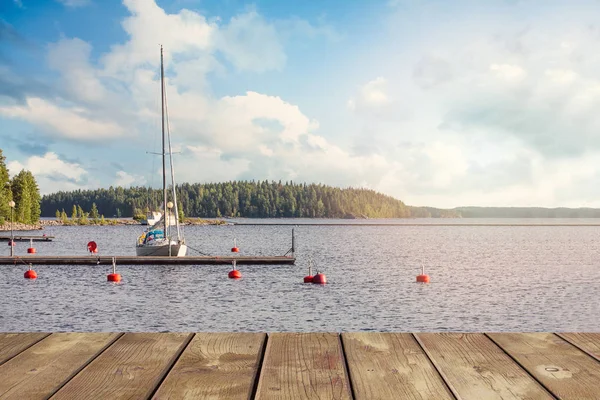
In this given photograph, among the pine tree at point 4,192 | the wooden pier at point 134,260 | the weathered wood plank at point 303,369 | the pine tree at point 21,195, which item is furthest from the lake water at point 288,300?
the pine tree at point 21,195

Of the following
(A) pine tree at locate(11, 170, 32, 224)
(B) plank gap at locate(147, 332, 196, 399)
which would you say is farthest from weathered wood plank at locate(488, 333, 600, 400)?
(A) pine tree at locate(11, 170, 32, 224)

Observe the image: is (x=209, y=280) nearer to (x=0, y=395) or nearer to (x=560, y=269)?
(x=560, y=269)

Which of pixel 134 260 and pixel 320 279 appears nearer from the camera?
pixel 320 279

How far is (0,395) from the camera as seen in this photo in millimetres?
2773

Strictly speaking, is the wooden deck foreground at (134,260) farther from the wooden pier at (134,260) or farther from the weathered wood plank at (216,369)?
the weathered wood plank at (216,369)

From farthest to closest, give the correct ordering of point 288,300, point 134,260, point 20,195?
point 20,195 < point 134,260 < point 288,300

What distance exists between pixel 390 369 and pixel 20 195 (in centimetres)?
13540

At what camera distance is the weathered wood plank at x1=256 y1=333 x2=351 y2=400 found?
2.80 metres

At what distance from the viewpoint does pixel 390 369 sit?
3143 mm

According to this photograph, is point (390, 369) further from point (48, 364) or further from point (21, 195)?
point (21, 195)

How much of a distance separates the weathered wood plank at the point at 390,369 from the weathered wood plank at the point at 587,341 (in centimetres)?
99

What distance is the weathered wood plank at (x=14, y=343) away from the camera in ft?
11.2

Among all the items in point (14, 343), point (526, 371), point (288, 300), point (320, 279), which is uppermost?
point (14, 343)

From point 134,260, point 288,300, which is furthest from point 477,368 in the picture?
point 134,260
